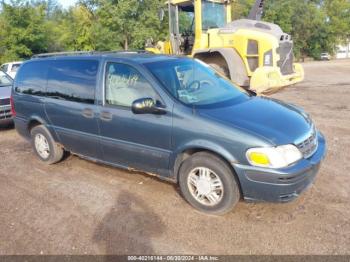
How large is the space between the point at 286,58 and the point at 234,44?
1.51m

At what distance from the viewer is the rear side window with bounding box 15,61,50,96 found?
570 cm

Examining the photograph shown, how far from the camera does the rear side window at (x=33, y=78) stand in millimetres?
5695

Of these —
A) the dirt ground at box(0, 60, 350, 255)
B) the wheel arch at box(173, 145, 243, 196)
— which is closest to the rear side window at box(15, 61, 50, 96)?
the dirt ground at box(0, 60, 350, 255)

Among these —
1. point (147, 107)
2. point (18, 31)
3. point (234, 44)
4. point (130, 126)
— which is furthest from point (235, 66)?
point (18, 31)

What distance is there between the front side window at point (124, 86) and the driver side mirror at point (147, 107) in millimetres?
123

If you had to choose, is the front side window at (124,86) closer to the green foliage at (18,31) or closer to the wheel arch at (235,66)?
the wheel arch at (235,66)

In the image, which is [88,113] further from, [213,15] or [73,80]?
[213,15]

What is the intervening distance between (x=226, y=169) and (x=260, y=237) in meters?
0.76

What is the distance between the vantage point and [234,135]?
366 cm

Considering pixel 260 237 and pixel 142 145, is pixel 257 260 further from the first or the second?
pixel 142 145

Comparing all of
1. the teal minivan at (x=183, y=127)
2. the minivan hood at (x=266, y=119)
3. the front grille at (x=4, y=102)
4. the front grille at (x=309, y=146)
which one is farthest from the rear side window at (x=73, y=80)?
the front grille at (x=4, y=102)

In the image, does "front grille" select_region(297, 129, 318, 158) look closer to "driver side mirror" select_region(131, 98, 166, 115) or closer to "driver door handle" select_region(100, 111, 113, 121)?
"driver side mirror" select_region(131, 98, 166, 115)

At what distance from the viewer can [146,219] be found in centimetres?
401

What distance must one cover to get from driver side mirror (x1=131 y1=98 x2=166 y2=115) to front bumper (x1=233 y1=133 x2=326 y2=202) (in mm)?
1088
